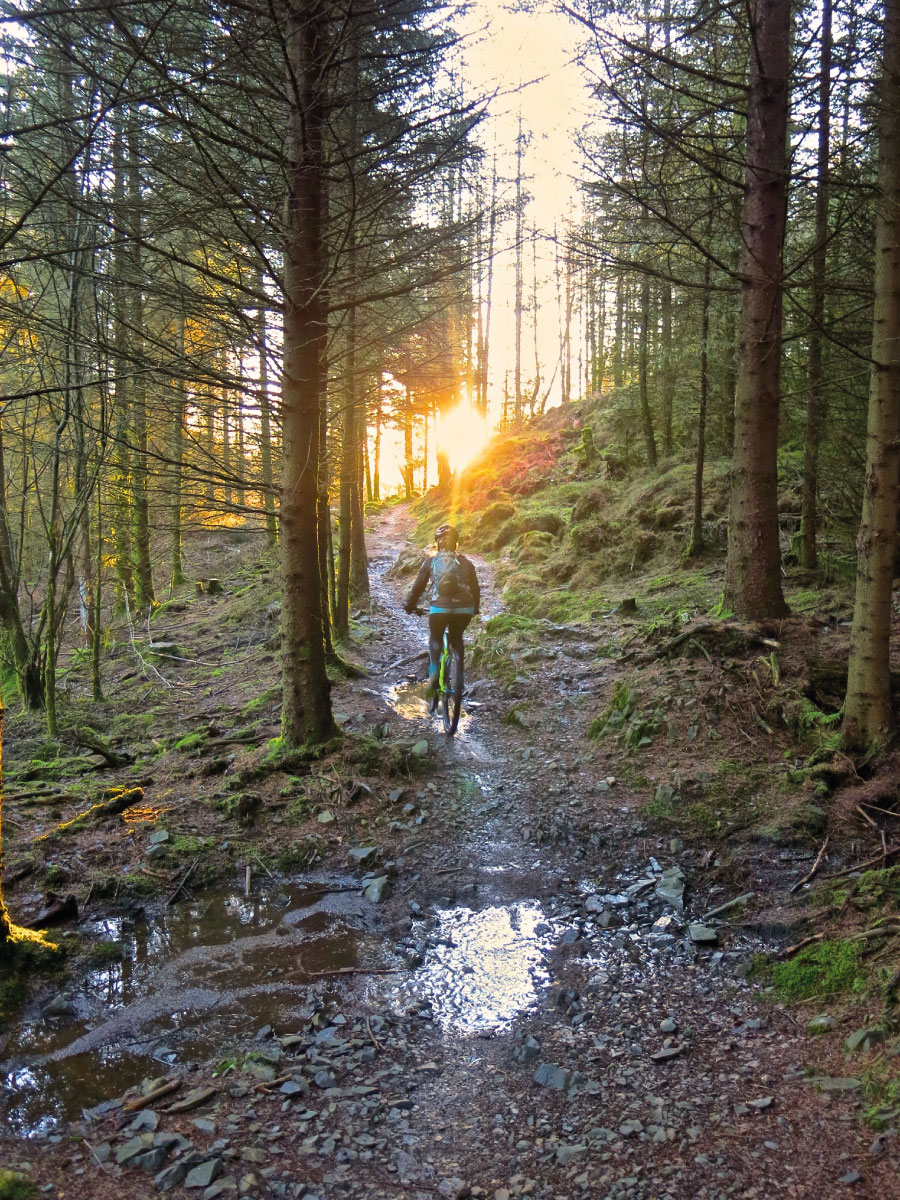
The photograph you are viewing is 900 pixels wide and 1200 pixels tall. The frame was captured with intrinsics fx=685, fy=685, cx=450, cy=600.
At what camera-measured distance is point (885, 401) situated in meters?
4.82

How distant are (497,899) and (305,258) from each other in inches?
230

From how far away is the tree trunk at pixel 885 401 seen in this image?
472 centimetres

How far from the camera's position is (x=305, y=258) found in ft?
21.1

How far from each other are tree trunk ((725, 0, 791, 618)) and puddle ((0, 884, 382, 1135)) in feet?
17.3

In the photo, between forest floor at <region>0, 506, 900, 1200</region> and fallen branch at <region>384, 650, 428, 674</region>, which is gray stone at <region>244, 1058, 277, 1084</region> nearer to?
forest floor at <region>0, 506, 900, 1200</region>

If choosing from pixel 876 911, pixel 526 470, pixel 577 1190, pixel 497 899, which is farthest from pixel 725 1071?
pixel 526 470

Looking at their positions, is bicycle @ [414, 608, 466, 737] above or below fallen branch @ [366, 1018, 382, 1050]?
above

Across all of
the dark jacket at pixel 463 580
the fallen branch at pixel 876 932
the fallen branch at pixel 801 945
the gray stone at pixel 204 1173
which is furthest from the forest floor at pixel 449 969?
the dark jacket at pixel 463 580

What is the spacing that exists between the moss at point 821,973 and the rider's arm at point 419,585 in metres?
5.48

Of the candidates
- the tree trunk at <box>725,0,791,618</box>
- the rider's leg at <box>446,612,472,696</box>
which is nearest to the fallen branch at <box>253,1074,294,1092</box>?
the rider's leg at <box>446,612,472,696</box>

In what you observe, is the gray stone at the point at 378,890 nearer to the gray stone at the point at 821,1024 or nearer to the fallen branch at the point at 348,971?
the fallen branch at the point at 348,971

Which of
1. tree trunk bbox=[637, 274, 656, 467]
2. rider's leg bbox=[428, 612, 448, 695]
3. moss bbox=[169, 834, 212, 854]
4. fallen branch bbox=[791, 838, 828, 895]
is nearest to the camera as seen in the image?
fallen branch bbox=[791, 838, 828, 895]

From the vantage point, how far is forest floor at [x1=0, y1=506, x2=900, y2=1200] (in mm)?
2832

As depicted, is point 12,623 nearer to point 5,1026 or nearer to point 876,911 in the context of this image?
point 5,1026
